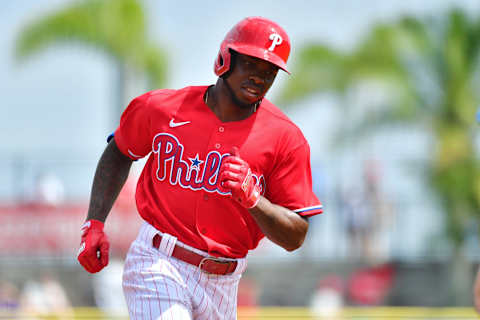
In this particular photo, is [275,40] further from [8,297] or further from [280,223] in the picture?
[8,297]

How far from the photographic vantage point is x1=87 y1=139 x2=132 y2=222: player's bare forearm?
183 inches

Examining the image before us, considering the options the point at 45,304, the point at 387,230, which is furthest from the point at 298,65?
the point at 45,304

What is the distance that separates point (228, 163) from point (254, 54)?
61cm

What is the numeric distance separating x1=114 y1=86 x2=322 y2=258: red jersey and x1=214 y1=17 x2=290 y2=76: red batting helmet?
27cm

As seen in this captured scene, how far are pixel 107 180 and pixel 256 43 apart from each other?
1.12 metres

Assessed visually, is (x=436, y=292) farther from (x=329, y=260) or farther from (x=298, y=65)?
(x=298, y=65)

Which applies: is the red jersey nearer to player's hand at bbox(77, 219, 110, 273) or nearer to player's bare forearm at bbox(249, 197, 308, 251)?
player's bare forearm at bbox(249, 197, 308, 251)

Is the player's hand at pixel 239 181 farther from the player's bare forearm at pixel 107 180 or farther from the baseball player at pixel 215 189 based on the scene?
the player's bare forearm at pixel 107 180

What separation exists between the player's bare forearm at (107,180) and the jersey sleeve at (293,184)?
0.87m

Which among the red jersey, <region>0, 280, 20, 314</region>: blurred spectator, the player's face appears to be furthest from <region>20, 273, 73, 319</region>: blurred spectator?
the player's face

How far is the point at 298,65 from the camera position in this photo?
17.9 metres

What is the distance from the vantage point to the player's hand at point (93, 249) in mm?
Result: 4441

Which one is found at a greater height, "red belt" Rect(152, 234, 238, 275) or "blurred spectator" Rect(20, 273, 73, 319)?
"red belt" Rect(152, 234, 238, 275)

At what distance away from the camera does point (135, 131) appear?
455cm
